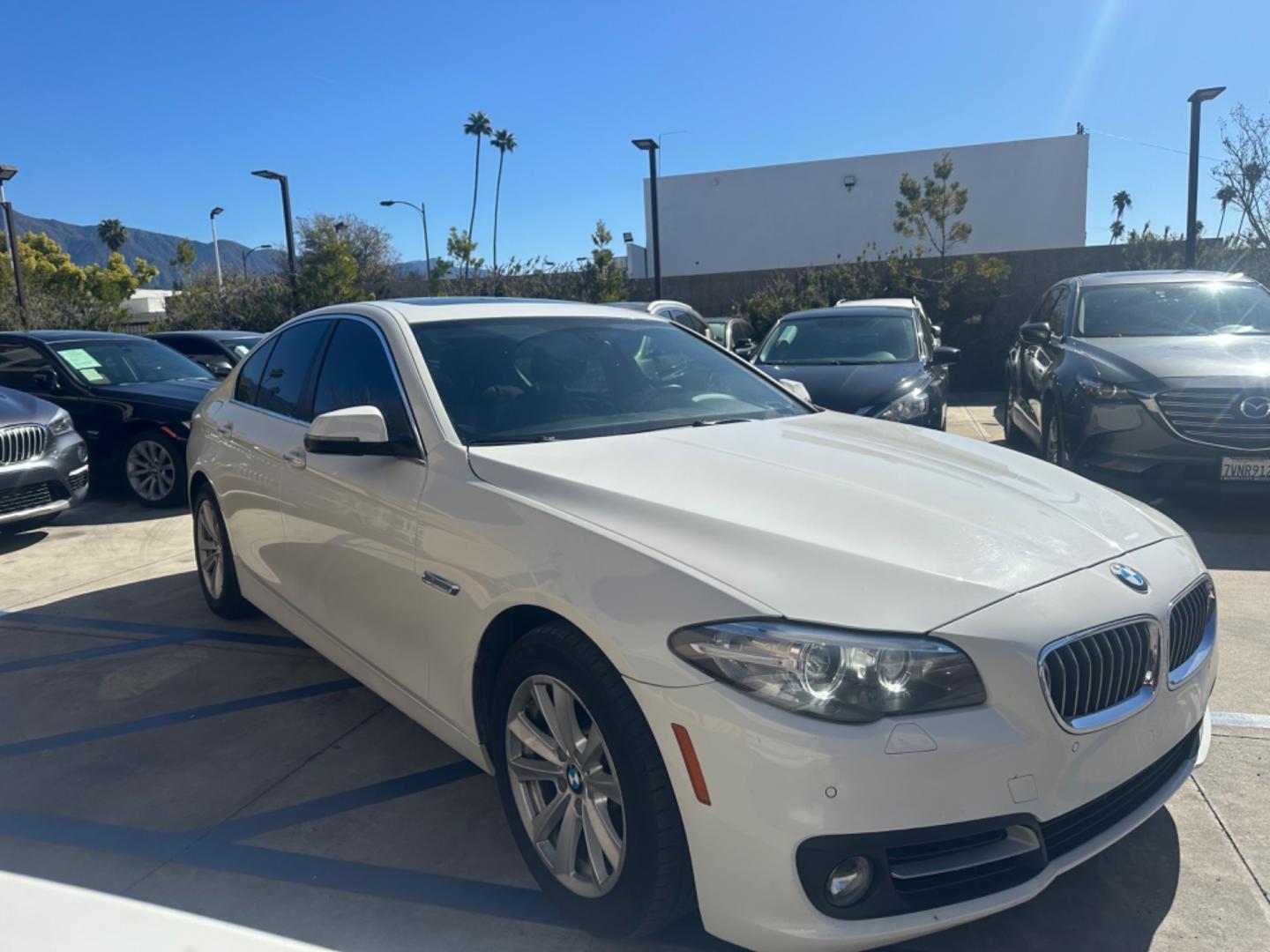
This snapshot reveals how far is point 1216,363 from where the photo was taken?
6191 millimetres

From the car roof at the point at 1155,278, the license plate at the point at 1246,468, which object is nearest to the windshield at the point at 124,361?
the car roof at the point at 1155,278

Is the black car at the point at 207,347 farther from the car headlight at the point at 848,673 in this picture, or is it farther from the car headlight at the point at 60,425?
the car headlight at the point at 848,673

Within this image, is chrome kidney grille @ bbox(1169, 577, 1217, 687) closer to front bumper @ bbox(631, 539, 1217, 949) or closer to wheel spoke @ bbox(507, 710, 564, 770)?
front bumper @ bbox(631, 539, 1217, 949)

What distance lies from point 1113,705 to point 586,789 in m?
1.27

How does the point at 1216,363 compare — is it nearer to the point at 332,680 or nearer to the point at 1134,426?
the point at 1134,426

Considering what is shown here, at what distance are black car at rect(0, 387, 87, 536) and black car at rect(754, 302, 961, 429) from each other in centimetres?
551

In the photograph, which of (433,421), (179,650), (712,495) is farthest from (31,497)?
(712,495)

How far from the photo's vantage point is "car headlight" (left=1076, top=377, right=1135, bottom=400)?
6270 millimetres

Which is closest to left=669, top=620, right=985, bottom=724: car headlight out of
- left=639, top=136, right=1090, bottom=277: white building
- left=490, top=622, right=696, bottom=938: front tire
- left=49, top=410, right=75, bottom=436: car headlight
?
left=490, top=622, right=696, bottom=938: front tire

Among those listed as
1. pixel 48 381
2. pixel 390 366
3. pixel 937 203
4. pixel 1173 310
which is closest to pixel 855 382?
pixel 1173 310

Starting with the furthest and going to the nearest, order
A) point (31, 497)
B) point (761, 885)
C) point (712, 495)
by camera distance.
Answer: point (31, 497) < point (712, 495) < point (761, 885)

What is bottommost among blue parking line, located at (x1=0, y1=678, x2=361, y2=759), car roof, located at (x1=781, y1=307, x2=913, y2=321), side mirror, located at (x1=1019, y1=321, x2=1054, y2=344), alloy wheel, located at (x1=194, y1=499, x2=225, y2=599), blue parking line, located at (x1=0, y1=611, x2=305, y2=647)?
blue parking line, located at (x1=0, y1=678, x2=361, y2=759)

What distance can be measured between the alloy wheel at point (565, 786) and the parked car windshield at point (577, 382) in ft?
3.01

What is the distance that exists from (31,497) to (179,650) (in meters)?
3.14
